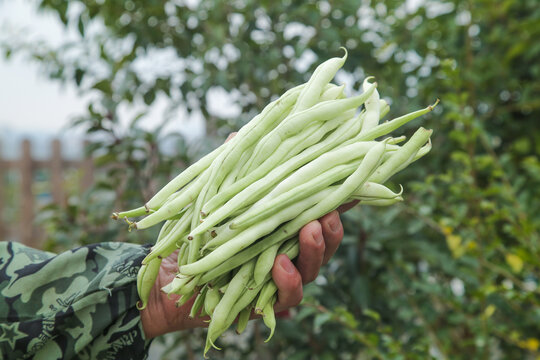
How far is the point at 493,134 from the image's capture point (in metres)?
1.89

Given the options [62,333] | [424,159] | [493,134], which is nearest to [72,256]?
[62,333]

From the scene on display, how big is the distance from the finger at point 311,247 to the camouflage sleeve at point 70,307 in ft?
1.05

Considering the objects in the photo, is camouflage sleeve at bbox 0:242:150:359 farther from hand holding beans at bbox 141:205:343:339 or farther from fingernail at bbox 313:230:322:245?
fingernail at bbox 313:230:322:245

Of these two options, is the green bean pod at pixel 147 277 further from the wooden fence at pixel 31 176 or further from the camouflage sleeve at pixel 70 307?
the wooden fence at pixel 31 176

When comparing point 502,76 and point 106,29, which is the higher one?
point 106,29

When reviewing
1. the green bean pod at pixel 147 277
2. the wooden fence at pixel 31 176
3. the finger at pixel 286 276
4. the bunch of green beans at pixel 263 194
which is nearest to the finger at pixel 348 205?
the bunch of green beans at pixel 263 194

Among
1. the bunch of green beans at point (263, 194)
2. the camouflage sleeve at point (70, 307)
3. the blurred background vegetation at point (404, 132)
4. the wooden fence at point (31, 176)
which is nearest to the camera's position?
the bunch of green beans at point (263, 194)

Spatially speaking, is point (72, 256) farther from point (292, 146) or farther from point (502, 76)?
point (502, 76)

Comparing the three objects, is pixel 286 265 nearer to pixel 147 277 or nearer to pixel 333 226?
pixel 333 226

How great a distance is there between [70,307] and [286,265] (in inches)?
15.7

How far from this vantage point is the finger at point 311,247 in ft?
2.35

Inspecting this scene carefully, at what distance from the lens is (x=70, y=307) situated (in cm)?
82

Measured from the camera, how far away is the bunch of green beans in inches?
27.1

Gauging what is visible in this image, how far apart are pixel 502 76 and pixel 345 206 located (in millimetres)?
1359
